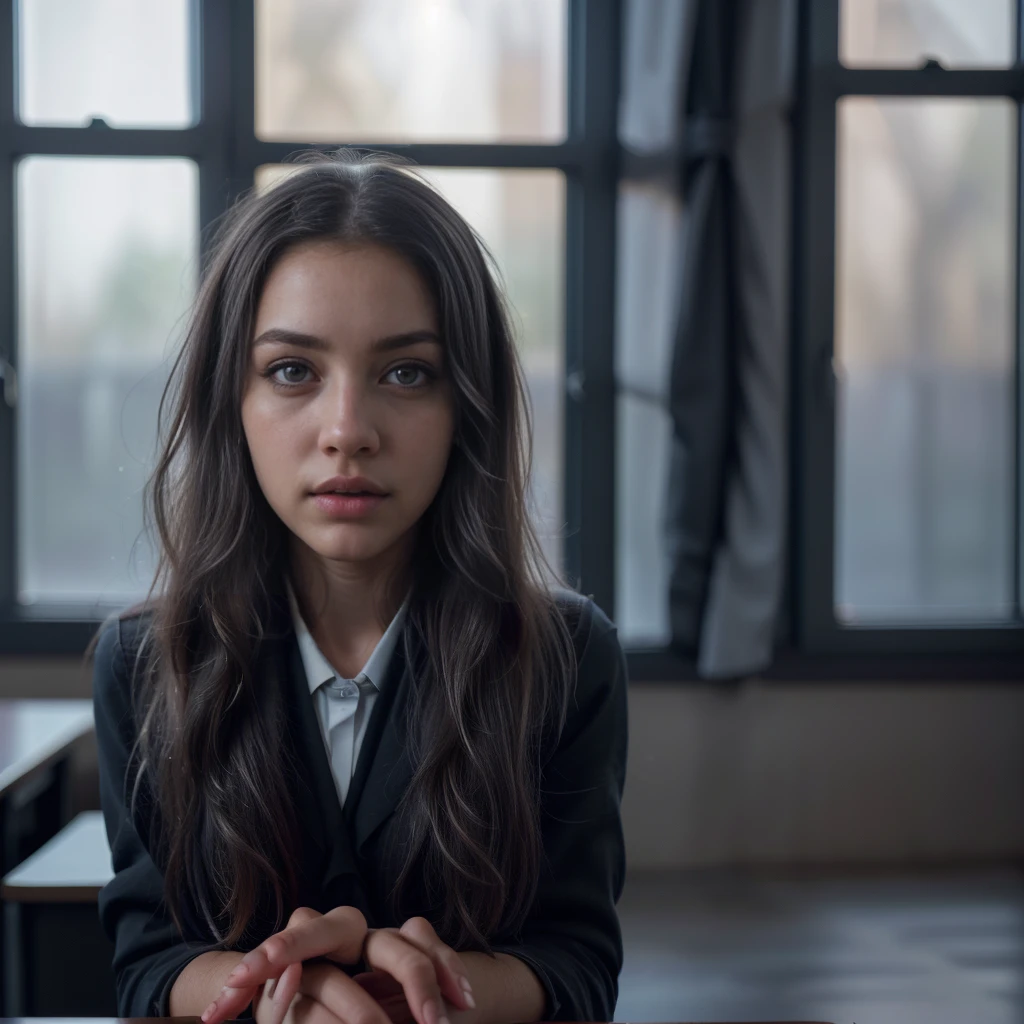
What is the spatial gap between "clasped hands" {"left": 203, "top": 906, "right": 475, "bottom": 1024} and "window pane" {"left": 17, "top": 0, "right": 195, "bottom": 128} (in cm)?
270

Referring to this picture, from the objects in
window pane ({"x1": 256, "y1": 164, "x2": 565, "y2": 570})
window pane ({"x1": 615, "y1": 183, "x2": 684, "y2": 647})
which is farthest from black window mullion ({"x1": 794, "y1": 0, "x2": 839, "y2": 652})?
window pane ({"x1": 256, "y1": 164, "x2": 565, "y2": 570})

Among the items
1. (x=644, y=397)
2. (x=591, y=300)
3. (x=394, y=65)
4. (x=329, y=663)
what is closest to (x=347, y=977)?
(x=329, y=663)

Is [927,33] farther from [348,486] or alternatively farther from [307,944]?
[307,944]

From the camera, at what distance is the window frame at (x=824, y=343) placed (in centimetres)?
313

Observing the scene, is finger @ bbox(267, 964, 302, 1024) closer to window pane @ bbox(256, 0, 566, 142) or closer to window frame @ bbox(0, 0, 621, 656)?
window frame @ bbox(0, 0, 621, 656)

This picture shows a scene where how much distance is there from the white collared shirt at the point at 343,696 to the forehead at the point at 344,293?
292 mm

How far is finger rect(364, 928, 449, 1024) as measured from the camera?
0.80 m

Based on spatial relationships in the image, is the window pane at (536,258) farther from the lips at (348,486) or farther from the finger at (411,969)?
the finger at (411,969)

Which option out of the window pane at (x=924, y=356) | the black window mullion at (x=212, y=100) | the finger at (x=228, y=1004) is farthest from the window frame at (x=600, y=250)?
the finger at (x=228, y=1004)

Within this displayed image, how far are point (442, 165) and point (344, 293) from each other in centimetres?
225

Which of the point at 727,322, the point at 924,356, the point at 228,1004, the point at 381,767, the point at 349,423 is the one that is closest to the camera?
the point at 228,1004

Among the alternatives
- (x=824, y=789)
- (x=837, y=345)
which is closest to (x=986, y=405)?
(x=837, y=345)

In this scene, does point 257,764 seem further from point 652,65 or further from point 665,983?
point 652,65

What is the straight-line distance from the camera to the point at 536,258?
3234 millimetres
